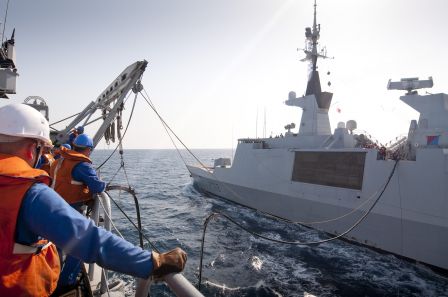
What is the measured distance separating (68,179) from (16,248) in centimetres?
239

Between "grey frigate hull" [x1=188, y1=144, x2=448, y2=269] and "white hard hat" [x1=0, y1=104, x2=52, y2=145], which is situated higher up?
"white hard hat" [x1=0, y1=104, x2=52, y2=145]

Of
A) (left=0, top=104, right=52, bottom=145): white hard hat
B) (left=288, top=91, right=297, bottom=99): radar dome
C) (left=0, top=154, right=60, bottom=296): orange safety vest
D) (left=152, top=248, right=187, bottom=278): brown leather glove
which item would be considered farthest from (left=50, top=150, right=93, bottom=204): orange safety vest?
(left=288, top=91, right=297, bottom=99): radar dome

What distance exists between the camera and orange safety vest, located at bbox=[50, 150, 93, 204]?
3541mm

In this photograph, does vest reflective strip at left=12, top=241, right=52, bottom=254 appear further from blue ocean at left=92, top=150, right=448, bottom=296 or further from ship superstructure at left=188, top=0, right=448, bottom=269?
ship superstructure at left=188, top=0, right=448, bottom=269

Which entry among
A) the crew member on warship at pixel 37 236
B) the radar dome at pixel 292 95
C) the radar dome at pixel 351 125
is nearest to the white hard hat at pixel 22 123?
the crew member on warship at pixel 37 236

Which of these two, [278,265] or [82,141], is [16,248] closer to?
[82,141]

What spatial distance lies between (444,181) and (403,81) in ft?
14.5

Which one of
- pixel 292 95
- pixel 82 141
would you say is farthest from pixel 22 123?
pixel 292 95

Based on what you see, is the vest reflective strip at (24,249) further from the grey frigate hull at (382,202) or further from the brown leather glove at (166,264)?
the grey frigate hull at (382,202)

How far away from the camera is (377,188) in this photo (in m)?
10.5

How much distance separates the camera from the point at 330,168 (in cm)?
1223

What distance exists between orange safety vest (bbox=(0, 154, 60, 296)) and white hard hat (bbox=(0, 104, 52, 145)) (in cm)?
16

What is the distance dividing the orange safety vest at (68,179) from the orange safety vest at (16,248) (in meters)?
2.22

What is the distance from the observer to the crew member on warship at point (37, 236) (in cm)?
132
